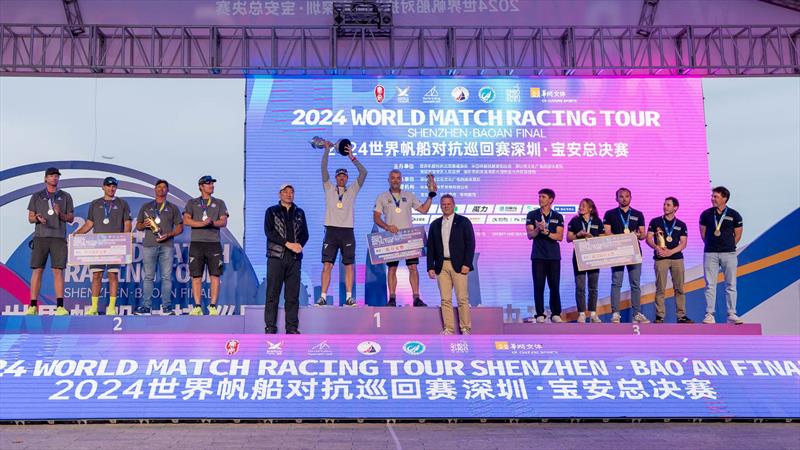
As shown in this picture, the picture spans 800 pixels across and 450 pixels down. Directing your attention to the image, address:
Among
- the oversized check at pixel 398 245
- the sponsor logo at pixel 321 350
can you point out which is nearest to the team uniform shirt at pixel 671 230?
the oversized check at pixel 398 245

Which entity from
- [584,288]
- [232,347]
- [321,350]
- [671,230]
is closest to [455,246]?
[321,350]

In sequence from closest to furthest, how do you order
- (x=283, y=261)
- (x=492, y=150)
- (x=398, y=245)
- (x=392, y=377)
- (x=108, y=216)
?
1. (x=392, y=377)
2. (x=283, y=261)
3. (x=398, y=245)
4. (x=108, y=216)
5. (x=492, y=150)

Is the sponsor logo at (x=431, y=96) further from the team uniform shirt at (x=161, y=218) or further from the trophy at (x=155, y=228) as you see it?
the trophy at (x=155, y=228)

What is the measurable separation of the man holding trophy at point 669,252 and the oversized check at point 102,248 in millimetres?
5063

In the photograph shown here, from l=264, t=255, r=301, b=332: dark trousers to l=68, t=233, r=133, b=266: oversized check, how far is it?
5.65 ft

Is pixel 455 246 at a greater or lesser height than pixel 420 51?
lesser

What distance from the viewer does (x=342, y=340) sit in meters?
5.55

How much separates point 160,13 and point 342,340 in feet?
19.2

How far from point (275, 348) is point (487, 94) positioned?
5178 mm

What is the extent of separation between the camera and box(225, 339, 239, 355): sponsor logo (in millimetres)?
5434

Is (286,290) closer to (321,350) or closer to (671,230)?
(321,350)

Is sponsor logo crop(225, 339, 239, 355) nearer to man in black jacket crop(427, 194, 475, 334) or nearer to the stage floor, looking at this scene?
the stage floor

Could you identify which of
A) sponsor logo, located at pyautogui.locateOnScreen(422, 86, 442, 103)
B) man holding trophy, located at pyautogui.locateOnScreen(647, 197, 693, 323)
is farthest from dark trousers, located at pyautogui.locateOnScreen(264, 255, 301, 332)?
sponsor logo, located at pyautogui.locateOnScreen(422, 86, 442, 103)

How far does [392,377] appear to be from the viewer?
5.32 metres
